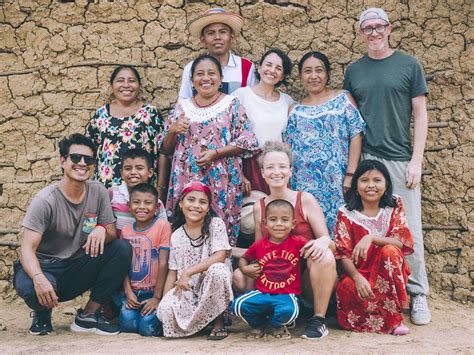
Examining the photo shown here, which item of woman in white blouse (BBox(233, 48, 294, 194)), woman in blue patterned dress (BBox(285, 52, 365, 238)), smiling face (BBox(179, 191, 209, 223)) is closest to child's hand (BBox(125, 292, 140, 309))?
smiling face (BBox(179, 191, 209, 223))

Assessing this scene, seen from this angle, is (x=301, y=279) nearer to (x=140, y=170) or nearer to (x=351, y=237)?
(x=351, y=237)

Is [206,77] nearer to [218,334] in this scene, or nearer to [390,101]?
[390,101]

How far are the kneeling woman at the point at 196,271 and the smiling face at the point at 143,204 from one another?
170 mm

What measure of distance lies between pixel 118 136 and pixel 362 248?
6.10 ft

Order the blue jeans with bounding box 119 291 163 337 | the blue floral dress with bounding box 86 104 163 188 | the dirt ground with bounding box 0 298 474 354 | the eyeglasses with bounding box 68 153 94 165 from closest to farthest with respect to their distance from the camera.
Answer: the dirt ground with bounding box 0 298 474 354 < the blue jeans with bounding box 119 291 163 337 < the eyeglasses with bounding box 68 153 94 165 < the blue floral dress with bounding box 86 104 163 188

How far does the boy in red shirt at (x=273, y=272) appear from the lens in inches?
140

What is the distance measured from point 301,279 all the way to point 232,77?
1.57 m

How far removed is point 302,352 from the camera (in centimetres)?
329

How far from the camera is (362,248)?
12.0ft

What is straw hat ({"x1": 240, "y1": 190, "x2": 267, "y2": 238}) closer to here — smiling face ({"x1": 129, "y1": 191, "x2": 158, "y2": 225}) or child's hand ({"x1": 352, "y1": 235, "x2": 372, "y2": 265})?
smiling face ({"x1": 129, "y1": 191, "x2": 158, "y2": 225})

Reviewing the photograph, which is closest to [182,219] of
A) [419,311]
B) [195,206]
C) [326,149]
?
[195,206]

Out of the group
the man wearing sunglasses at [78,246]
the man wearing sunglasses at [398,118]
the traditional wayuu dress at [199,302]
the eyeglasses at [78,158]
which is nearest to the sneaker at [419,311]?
the man wearing sunglasses at [398,118]

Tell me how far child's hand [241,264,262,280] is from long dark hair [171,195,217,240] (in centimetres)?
35

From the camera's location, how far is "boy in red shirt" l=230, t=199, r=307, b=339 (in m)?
3.56
